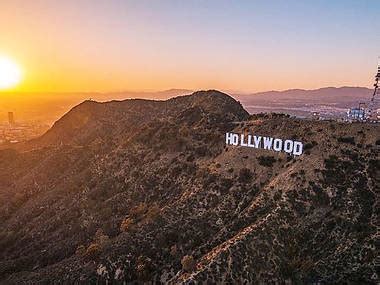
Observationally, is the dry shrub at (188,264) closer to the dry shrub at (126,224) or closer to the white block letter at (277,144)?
the dry shrub at (126,224)

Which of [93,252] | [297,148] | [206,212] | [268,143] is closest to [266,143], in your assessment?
[268,143]

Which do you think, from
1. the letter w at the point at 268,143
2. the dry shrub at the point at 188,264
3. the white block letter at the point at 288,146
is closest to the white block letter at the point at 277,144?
the letter w at the point at 268,143

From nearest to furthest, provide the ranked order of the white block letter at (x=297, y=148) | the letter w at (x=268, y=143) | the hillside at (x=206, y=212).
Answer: the hillside at (x=206, y=212) → the white block letter at (x=297, y=148) → the letter w at (x=268, y=143)

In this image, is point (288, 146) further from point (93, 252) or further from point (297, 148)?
point (93, 252)

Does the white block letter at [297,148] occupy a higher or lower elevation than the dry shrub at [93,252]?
higher

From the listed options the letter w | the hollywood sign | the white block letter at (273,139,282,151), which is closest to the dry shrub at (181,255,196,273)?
the hollywood sign

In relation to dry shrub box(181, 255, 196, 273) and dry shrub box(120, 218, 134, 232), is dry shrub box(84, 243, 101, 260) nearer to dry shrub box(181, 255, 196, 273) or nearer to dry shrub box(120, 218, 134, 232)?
dry shrub box(120, 218, 134, 232)
